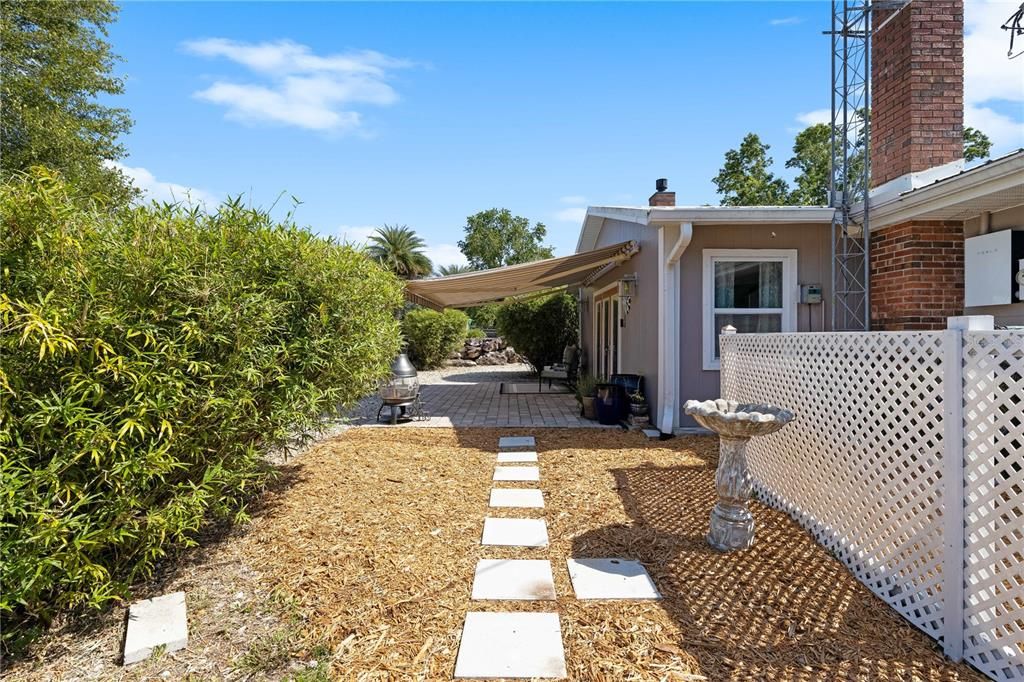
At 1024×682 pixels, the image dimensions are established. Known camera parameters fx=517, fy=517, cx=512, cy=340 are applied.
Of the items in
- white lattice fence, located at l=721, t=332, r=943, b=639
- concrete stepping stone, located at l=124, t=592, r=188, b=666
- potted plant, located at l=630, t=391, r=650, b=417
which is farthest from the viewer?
potted plant, located at l=630, t=391, r=650, b=417

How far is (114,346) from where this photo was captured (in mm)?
2879

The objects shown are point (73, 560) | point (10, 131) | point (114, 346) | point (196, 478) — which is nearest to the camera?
point (73, 560)

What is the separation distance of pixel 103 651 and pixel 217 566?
0.85 m

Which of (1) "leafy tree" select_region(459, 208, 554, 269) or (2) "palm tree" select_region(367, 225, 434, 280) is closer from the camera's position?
(2) "palm tree" select_region(367, 225, 434, 280)

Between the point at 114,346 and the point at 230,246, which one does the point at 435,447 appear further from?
the point at 114,346

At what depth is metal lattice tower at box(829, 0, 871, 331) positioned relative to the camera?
705cm

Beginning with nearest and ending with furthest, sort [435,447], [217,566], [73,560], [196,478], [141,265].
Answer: [73,560] → [141,265] → [196,478] → [217,566] → [435,447]

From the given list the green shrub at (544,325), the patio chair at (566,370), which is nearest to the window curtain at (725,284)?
the patio chair at (566,370)

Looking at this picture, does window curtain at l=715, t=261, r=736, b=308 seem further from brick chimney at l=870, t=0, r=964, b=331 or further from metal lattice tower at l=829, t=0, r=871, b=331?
brick chimney at l=870, t=0, r=964, b=331

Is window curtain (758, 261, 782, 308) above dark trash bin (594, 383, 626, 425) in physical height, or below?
above

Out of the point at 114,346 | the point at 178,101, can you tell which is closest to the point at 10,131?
the point at 178,101

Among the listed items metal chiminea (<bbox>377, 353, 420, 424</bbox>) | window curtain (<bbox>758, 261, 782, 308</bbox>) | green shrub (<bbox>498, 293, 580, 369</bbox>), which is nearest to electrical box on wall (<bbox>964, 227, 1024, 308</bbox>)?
window curtain (<bbox>758, 261, 782, 308</bbox>)

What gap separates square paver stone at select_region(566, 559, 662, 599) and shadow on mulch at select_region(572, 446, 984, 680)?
0.32 ft

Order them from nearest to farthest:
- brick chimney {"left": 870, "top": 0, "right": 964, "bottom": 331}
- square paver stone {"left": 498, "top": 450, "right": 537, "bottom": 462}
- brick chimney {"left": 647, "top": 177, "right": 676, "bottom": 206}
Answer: brick chimney {"left": 870, "top": 0, "right": 964, "bottom": 331}, square paver stone {"left": 498, "top": 450, "right": 537, "bottom": 462}, brick chimney {"left": 647, "top": 177, "right": 676, "bottom": 206}
